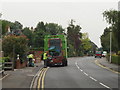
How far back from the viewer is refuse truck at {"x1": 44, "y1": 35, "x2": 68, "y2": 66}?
37625 mm

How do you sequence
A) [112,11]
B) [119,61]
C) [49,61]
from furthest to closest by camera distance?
[119,61] < [49,61] < [112,11]

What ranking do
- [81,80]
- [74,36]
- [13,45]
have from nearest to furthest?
[81,80] → [13,45] → [74,36]

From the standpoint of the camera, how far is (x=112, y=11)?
3503 centimetres

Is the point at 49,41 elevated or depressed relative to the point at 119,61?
elevated

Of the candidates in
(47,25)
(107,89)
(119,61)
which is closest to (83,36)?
(47,25)

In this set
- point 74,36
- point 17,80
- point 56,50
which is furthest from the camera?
→ point 74,36

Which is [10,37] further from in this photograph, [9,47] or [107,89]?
[107,89]

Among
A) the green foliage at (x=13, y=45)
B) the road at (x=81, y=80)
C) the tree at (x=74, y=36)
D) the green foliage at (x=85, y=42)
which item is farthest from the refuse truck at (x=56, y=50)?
the green foliage at (x=85, y=42)

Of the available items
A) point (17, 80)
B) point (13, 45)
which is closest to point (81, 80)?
point (17, 80)

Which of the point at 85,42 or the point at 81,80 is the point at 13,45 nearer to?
the point at 81,80

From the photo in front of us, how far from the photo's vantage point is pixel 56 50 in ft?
124

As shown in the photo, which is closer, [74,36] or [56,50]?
[56,50]

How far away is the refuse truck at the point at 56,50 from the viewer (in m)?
37.6

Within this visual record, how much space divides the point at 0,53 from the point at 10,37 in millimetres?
2582
